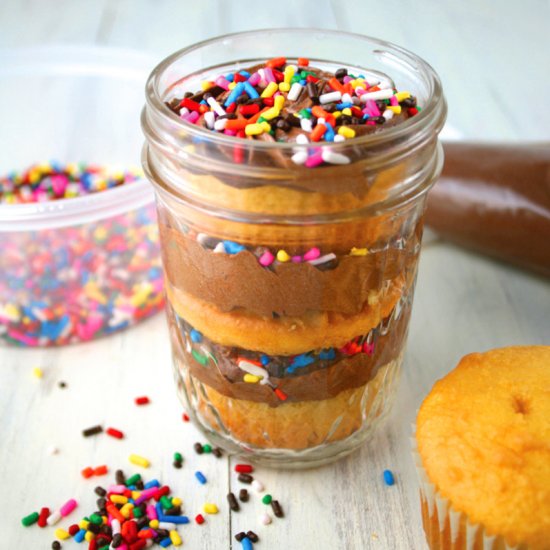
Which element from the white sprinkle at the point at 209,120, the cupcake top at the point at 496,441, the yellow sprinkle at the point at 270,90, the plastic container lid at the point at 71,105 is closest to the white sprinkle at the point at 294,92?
the yellow sprinkle at the point at 270,90

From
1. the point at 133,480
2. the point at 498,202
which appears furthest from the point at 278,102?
the point at 498,202

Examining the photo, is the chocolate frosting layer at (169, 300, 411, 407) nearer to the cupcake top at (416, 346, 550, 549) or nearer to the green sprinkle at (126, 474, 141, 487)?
the cupcake top at (416, 346, 550, 549)

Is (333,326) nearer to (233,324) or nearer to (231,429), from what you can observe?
(233,324)

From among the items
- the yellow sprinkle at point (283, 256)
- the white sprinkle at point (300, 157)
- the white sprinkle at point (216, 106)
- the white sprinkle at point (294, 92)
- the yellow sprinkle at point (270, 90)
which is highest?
the white sprinkle at point (300, 157)

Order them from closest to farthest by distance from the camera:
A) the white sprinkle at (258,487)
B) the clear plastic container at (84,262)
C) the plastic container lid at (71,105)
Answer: the white sprinkle at (258,487)
the clear plastic container at (84,262)
the plastic container lid at (71,105)

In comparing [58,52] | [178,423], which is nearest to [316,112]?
[178,423]

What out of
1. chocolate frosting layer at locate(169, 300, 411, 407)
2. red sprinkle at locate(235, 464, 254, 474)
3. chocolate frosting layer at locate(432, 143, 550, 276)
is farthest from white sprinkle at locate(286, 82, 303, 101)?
chocolate frosting layer at locate(432, 143, 550, 276)

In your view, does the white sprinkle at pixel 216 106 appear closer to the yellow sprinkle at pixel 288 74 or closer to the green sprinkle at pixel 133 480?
the yellow sprinkle at pixel 288 74
